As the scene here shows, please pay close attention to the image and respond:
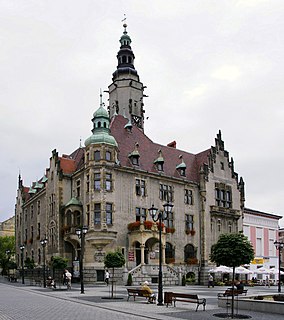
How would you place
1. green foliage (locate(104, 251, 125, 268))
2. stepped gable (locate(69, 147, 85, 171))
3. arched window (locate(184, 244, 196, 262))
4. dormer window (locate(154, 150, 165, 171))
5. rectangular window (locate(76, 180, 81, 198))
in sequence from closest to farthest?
green foliage (locate(104, 251, 125, 268)), rectangular window (locate(76, 180, 81, 198)), stepped gable (locate(69, 147, 85, 171)), dormer window (locate(154, 150, 165, 171)), arched window (locate(184, 244, 196, 262))

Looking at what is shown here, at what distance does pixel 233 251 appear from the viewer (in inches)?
835

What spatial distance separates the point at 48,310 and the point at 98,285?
2679cm

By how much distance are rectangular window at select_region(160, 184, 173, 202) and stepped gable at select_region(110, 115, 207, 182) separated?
1700 millimetres

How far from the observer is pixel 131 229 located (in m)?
51.8

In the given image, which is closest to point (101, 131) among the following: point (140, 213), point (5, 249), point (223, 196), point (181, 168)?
point (140, 213)

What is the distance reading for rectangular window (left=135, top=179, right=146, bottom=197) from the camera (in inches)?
2151

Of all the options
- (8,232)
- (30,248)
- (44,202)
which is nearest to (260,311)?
(44,202)

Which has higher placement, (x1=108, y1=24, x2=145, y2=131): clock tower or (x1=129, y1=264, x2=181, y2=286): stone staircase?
(x1=108, y1=24, x2=145, y2=131): clock tower

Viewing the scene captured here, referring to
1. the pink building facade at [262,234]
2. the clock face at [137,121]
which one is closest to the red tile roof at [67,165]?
the clock face at [137,121]

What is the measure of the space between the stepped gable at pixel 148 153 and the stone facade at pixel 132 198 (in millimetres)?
145

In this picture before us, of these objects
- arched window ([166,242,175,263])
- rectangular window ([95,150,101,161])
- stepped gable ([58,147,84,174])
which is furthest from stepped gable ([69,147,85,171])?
arched window ([166,242,175,263])

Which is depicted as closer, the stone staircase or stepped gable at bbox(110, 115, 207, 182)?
the stone staircase

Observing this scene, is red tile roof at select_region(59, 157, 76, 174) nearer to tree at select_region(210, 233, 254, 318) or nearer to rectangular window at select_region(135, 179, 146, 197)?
rectangular window at select_region(135, 179, 146, 197)

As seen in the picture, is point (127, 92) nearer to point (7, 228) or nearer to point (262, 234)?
point (262, 234)
